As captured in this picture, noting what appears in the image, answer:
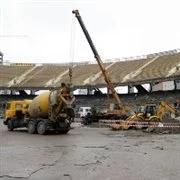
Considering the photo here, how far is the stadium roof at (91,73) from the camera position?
77.4 meters

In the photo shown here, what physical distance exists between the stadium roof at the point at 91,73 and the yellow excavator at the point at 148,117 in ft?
99.2

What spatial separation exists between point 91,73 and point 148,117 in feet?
169

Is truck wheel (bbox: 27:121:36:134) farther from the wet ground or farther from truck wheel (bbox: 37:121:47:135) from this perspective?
the wet ground

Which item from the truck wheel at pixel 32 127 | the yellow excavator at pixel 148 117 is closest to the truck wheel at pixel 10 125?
the truck wheel at pixel 32 127

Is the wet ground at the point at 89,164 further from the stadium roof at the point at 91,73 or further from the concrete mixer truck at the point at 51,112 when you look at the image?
the stadium roof at the point at 91,73

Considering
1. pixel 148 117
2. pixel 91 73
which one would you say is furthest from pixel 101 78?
pixel 148 117

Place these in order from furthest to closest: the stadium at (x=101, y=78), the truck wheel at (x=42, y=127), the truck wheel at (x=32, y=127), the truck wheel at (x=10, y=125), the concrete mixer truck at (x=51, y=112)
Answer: the stadium at (x=101, y=78) → the truck wheel at (x=10, y=125) → the truck wheel at (x=32, y=127) → the truck wheel at (x=42, y=127) → the concrete mixer truck at (x=51, y=112)

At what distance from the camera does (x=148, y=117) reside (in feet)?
130

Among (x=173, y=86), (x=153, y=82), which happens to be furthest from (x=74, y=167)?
(x=173, y=86)

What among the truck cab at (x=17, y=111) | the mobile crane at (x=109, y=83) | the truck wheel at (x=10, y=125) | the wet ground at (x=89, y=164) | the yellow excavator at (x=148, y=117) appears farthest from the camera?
the mobile crane at (x=109, y=83)

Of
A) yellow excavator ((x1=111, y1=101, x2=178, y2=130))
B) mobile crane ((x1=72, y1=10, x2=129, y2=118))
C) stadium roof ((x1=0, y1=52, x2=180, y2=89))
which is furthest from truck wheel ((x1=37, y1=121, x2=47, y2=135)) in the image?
stadium roof ((x1=0, y1=52, x2=180, y2=89))

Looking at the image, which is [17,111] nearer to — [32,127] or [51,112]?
[32,127]

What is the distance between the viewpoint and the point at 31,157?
15820mm

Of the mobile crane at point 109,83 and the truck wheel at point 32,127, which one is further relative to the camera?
the mobile crane at point 109,83
